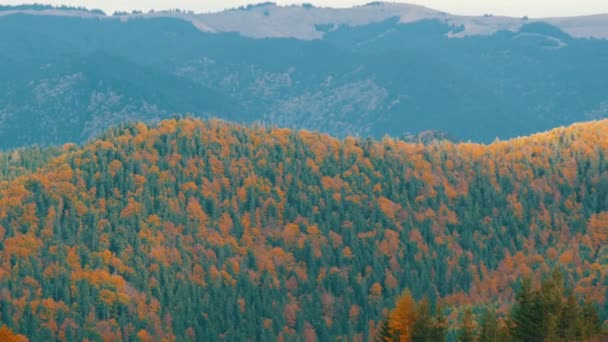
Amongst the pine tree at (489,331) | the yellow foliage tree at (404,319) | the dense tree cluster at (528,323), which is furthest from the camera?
the yellow foliage tree at (404,319)

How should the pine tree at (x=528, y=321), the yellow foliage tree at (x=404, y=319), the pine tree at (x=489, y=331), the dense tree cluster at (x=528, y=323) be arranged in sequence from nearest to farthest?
the dense tree cluster at (x=528, y=323), the pine tree at (x=489, y=331), the pine tree at (x=528, y=321), the yellow foliage tree at (x=404, y=319)

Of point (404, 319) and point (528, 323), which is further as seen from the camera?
point (404, 319)

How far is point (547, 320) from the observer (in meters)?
132

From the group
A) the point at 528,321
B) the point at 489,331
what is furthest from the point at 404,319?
the point at 528,321

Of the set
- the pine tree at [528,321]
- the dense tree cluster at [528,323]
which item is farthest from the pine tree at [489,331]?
the pine tree at [528,321]

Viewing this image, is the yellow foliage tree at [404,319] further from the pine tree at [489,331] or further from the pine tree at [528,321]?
the pine tree at [528,321]

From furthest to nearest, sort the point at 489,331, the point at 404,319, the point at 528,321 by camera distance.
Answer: the point at 404,319 < the point at 489,331 < the point at 528,321

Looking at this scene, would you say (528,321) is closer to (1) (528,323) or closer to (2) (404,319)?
(1) (528,323)

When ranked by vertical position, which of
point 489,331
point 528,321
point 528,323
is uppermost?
point 528,321

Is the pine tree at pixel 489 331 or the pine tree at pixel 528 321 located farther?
the pine tree at pixel 528 321

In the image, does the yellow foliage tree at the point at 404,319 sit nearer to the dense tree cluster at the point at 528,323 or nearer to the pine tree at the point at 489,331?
the dense tree cluster at the point at 528,323

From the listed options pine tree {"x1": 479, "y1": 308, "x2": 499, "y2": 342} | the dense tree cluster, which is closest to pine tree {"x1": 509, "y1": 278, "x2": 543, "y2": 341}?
the dense tree cluster

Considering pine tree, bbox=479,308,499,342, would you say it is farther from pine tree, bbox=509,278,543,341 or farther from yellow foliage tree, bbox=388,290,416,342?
yellow foliage tree, bbox=388,290,416,342

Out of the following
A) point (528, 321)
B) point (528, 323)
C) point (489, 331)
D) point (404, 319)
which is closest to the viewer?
point (528, 323)
